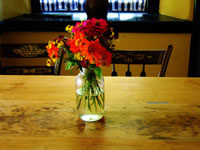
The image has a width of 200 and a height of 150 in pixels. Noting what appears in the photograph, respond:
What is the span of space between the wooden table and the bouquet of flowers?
12 centimetres

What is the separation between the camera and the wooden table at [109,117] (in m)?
0.69

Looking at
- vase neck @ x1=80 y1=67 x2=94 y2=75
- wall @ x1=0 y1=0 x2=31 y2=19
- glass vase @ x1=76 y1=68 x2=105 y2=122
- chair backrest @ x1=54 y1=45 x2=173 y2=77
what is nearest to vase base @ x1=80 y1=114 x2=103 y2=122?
glass vase @ x1=76 y1=68 x2=105 y2=122

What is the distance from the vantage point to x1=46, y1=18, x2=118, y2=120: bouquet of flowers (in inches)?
26.3

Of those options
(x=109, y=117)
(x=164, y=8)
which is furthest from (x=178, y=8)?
(x=109, y=117)

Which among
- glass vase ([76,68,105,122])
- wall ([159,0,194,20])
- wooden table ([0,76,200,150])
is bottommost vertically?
wooden table ([0,76,200,150])

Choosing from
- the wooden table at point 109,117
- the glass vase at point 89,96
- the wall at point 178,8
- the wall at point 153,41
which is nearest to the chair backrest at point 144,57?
the wooden table at point 109,117

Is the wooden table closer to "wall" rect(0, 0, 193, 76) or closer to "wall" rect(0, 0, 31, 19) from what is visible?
"wall" rect(0, 0, 193, 76)

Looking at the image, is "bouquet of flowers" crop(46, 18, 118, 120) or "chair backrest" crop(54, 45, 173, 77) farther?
"chair backrest" crop(54, 45, 173, 77)

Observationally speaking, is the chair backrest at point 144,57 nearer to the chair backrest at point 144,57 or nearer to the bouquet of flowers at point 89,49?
the chair backrest at point 144,57

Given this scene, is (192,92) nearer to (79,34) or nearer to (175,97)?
(175,97)

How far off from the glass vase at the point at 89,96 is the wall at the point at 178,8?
67.3 inches

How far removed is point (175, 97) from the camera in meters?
0.99

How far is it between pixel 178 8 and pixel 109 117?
1.95 meters

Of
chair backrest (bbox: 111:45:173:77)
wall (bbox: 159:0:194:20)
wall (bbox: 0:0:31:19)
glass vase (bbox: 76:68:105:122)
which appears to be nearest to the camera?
glass vase (bbox: 76:68:105:122)
